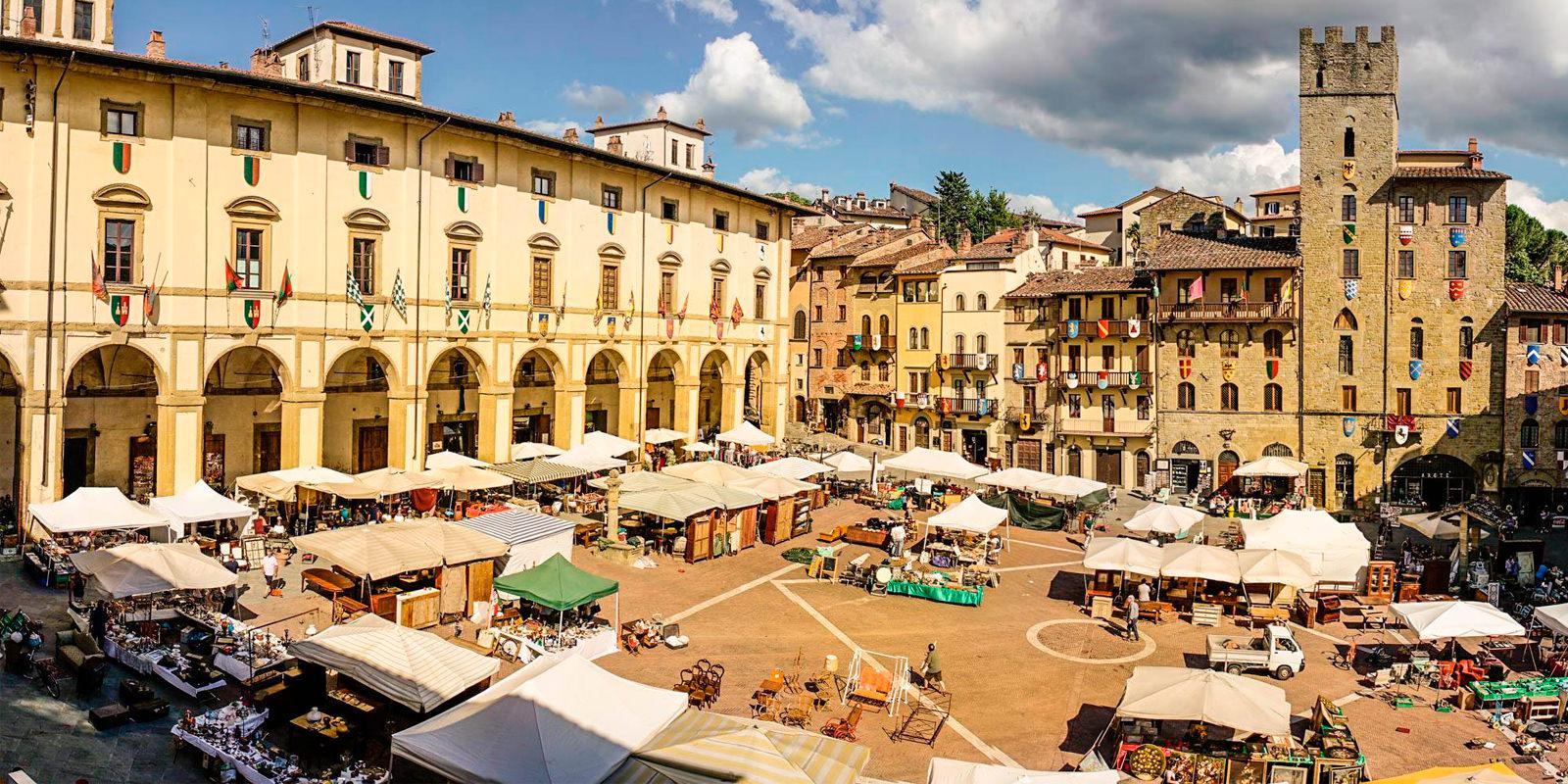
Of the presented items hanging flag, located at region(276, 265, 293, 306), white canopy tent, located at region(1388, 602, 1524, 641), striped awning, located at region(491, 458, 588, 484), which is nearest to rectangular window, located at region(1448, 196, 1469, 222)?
white canopy tent, located at region(1388, 602, 1524, 641)

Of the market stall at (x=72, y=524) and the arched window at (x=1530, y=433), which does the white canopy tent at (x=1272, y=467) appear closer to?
the arched window at (x=1530, y=433)

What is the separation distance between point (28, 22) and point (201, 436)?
13.0 m

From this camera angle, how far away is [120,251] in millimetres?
30250

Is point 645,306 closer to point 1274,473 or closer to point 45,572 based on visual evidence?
point 45,572

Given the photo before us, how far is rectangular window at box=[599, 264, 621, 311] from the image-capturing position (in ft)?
147

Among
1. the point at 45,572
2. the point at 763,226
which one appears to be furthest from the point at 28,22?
the point at 763,226

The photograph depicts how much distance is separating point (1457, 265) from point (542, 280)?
138 ft

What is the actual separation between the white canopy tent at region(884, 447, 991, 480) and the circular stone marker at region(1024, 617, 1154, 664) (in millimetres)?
14687

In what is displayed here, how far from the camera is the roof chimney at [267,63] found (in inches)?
1495

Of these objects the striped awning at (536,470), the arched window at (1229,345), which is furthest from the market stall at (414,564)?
the arched window at (1229,345)

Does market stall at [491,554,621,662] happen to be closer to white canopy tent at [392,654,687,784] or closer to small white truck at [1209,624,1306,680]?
white canopy tent at [392,654,687,784]

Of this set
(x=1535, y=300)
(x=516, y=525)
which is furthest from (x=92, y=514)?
(x=1535, y=300)

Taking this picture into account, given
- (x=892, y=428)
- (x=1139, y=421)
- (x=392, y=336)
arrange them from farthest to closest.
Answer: (x=892, y=428), (x=1139, y=421), (x=392, y=336)

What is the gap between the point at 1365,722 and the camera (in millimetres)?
19844
